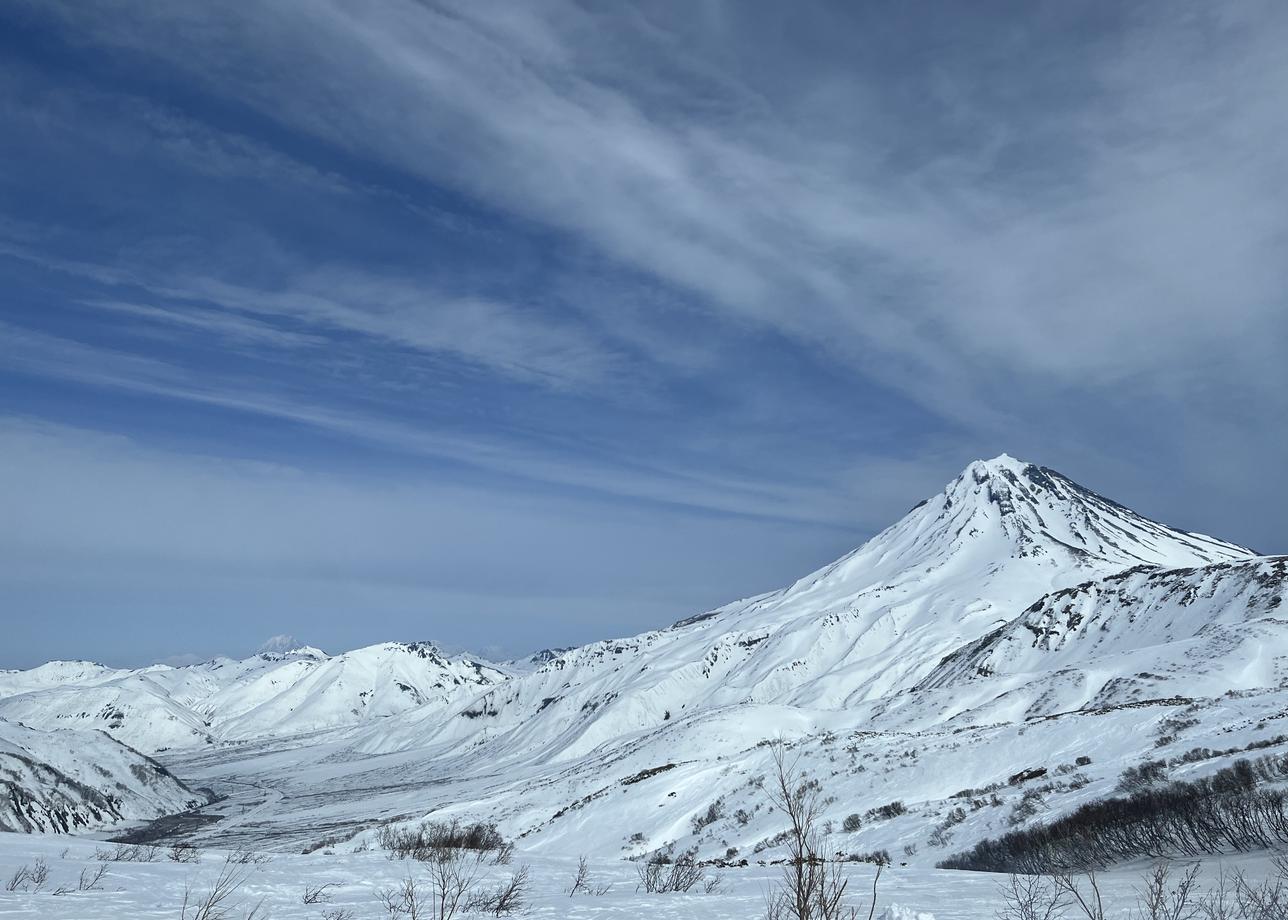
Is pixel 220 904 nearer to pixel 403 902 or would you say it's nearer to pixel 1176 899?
pixel 403 902

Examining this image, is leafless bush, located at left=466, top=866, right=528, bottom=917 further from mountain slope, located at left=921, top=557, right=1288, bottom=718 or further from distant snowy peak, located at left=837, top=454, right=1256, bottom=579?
distant snowy peak, located at left=837, top=454, right=1256, bottom=579

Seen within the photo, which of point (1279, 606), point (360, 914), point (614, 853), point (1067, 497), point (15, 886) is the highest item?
point (1067, 497)

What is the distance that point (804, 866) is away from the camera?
55.0 feet

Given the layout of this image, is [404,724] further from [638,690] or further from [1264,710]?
Answer: [1264,710]

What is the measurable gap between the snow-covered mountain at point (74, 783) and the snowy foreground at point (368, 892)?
2384 inches

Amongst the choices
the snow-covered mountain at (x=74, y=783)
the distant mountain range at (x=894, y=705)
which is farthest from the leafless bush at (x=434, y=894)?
the snow-covered mountain at (x=74, y=783)

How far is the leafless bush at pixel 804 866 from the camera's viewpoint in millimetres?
5512

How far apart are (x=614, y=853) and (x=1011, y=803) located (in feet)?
53.1

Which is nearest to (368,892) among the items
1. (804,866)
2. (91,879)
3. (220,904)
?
(220,904)

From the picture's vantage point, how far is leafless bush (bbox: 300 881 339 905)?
9.84 metres

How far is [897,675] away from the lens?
89.9 metres

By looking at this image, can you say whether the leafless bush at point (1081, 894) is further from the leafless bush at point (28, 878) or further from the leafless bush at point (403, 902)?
the leafless bush at point (28, 878)

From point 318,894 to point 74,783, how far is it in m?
83.9

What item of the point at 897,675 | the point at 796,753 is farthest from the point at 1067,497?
the point at 796,753
